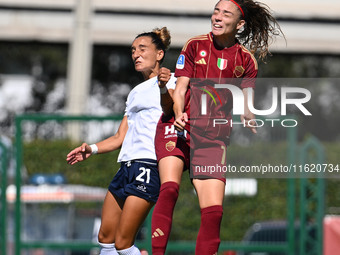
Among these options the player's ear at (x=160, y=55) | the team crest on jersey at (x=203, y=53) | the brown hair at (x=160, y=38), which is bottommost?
the team crest on jersey at (x=203, y=53)

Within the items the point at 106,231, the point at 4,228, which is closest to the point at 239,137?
the point at 4,228

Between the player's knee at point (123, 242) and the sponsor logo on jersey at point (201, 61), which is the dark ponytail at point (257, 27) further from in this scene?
the player's knee at point (123, 242)

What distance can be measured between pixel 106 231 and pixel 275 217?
5354 millimetres

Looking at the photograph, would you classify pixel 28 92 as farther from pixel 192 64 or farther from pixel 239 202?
pixel 192 64

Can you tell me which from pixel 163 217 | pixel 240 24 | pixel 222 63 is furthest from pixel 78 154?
pixel 240 24

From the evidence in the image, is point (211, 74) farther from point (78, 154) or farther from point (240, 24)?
point (78, 154)

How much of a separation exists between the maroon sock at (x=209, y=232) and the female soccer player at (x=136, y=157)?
591 millimetres

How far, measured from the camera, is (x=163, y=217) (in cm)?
541

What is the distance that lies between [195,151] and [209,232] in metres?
0.59

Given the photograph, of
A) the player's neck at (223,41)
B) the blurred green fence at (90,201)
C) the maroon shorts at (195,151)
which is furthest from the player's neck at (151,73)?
the blurred green fence at (90,201)

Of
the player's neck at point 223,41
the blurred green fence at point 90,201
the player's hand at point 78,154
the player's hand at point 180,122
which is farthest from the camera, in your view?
the blurred green fence at point 90,201

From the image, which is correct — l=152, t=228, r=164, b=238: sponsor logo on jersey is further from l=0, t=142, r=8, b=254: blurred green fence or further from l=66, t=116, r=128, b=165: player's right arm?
l=0, t=142, r=8, b=254: blurred green fence

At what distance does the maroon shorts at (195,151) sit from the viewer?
17.9 feet

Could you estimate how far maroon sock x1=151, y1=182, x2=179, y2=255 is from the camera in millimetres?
5391
